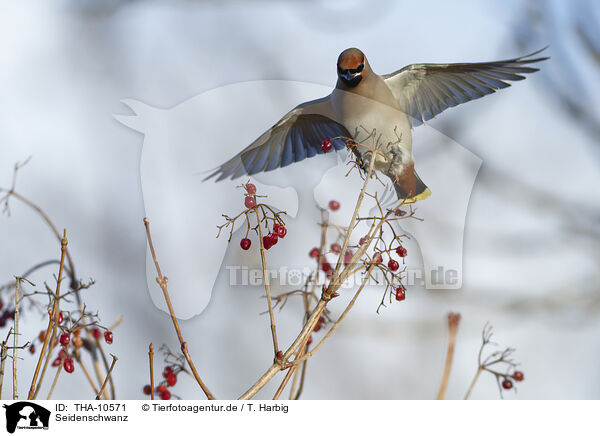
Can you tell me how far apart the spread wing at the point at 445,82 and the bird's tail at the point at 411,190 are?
0.09 m

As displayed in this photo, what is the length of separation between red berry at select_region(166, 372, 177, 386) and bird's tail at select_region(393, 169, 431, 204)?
1.04ft

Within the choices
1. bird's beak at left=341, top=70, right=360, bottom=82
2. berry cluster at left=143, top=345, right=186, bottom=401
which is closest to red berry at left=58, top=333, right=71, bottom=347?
berry cluster at left=143, top=345, right=186, bottom=401

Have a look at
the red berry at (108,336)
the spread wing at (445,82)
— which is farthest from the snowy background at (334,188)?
the red berry at (108,336)

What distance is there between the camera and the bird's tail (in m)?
0.62

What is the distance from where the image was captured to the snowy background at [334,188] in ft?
2.51

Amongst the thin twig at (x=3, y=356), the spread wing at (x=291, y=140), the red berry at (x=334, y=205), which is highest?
the spread wing at (x=291, y=140)

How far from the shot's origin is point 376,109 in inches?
26.8

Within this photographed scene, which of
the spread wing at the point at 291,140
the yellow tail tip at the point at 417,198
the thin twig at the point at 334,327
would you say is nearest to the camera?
the thin twig at the point at 334,327

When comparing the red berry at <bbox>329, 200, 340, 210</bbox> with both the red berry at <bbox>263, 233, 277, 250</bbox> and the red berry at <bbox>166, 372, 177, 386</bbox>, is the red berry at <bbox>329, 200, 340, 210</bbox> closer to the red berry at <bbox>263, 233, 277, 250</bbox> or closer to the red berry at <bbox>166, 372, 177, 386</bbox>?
the red berry at <bbox>263, 233, 277, 250</bbox>

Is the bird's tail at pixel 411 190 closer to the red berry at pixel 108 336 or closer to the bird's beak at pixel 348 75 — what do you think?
the bird's beak at pixel 348 75

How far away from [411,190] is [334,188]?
0.12 m

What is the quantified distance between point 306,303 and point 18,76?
2.14 feet

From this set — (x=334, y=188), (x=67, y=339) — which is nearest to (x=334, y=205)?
(x=334, y=188)

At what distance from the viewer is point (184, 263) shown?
2.69 ft
